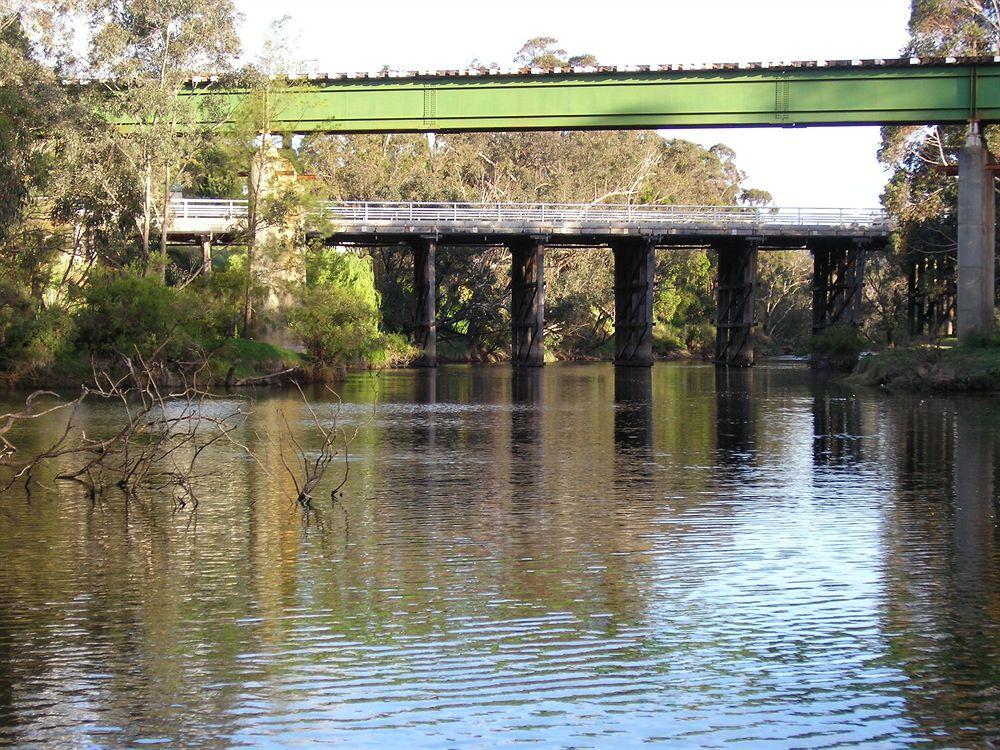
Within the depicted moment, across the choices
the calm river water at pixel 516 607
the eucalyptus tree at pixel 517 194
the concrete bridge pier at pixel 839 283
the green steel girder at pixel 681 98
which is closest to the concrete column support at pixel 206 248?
the green steel girder at pixel 681 98

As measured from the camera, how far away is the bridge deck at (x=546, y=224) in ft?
201

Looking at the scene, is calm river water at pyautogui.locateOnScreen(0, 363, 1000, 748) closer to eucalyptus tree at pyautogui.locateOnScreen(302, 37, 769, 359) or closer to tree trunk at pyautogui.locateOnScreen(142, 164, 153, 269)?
tree trunk at pyautogui.locateOnScreen(142, 164, 153, 269)

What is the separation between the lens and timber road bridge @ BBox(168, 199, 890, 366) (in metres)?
65.1

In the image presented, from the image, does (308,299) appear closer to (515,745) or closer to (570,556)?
(570,556)

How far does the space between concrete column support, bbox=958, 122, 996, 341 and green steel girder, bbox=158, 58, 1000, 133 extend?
1.72 metres

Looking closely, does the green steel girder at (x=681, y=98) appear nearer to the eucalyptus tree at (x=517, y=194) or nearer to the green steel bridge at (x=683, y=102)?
the green steel bridge at (x=683, y=102)

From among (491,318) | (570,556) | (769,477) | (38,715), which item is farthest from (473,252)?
(38,715)

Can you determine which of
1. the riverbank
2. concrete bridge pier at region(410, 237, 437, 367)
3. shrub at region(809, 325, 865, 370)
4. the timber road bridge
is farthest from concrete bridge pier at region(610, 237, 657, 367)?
the riverbank

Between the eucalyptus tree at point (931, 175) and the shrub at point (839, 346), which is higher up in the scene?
the eucalyptus tree at point (931, 175)

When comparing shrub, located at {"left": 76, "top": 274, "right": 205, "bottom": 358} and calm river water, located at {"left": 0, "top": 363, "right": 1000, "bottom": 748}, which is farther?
shrub, located at {"left": 76, "top": 274, "right": 205, "bottom": 358}

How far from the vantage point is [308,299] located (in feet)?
172

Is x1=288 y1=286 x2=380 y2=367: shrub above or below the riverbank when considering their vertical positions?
above

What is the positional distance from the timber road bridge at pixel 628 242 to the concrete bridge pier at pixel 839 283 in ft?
0.17

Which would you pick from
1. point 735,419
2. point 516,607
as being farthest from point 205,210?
point 516,607
